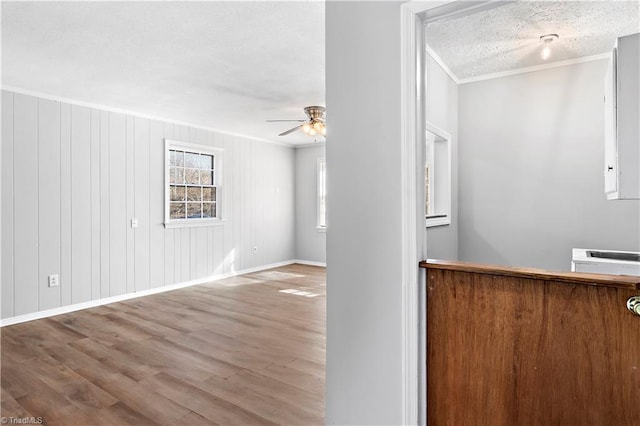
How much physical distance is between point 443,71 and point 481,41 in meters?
0.59

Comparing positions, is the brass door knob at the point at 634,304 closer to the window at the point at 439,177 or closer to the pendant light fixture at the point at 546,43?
the window at the point at 439,177

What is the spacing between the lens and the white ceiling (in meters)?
2.38

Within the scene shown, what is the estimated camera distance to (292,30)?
8.67 feet

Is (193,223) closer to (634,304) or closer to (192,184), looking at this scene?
(192,184)

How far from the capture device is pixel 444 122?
142 inches

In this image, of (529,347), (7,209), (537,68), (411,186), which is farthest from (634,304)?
(7,209)

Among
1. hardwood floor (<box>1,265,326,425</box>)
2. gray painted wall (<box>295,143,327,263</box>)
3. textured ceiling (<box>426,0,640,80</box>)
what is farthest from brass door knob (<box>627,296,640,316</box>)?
gray painted wall (<box>295,143,327,263</box>)

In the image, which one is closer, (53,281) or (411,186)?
(411,186)

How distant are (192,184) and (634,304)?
5.60 m

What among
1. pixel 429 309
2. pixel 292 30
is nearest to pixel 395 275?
pixel 429 309

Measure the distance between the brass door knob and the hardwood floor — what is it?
63.8 inches

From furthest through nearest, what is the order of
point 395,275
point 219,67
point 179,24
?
point 219,67 < point 179,24 < point 395,275

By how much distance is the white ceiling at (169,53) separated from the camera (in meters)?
2.38

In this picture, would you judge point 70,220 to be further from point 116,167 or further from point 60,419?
point 60,419
